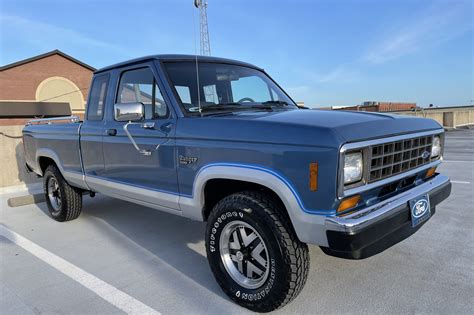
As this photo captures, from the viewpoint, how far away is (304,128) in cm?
224

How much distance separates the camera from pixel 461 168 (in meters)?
7.88

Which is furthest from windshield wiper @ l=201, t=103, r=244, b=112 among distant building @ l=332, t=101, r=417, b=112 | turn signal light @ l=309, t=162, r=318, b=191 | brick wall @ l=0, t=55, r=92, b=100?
brick wall @ l=0, t=55, r=92, b=100

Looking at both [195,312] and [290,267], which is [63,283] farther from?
[290,267]

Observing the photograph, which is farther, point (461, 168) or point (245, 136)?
point (461, 168)

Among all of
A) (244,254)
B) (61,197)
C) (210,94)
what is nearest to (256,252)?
(244,254)

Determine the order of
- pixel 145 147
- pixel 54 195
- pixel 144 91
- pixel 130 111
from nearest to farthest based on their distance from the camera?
pixel 130 111, pixel 145 147, pixel 144 91, pixel 54 195

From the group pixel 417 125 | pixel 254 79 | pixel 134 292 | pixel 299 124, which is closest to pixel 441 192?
pixel 417 125

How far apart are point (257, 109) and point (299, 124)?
103 centimetres

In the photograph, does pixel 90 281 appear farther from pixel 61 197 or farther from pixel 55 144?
pixel 55 144

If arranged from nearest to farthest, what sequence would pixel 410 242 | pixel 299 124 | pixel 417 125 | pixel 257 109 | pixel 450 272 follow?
pixel 299 124 < pixel 417 125 < pixel 450 272 < pixel 257 109 < pixel 410 242

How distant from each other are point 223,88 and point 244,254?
1.71 metres

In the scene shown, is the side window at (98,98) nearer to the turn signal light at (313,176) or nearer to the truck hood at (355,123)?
the truck hood at (355,123)

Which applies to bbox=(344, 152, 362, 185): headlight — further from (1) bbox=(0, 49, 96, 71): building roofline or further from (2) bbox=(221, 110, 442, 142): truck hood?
(1) bbox=(0, 49, 96, 71): building roofline

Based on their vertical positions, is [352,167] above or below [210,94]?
below
